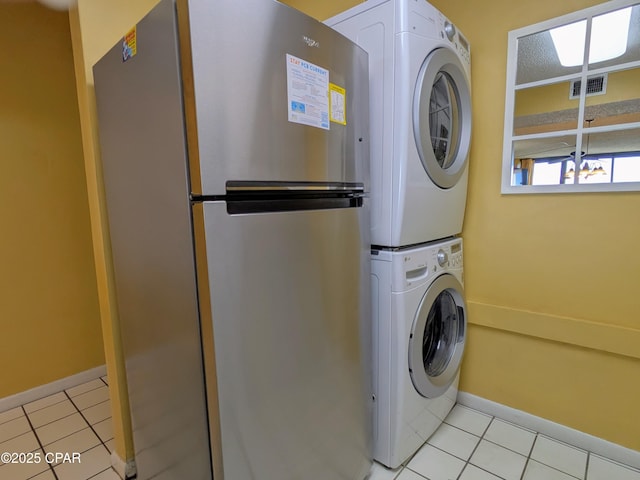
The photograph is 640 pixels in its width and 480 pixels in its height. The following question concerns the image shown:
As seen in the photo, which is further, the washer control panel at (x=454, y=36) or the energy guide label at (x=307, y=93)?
the washer control panel at (x=454, y=36)

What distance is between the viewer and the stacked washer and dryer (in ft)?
3.85

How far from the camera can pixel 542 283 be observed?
5.04ft

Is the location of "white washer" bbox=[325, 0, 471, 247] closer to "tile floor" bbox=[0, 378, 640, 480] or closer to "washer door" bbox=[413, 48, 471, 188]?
"washer door" bbox=[413, 48, 471, 188]

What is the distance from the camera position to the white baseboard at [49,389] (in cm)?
186

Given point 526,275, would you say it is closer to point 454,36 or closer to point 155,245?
point 454,36

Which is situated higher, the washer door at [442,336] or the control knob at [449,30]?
the control knob at [449,30]

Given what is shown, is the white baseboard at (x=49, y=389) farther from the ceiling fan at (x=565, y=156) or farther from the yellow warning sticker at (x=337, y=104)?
the ceiling fan at (x=565, y=156)

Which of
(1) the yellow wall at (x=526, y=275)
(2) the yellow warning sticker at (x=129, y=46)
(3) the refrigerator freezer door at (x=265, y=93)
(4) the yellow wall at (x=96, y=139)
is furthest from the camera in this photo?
(1) the yellow wall at (x=526, y=275)

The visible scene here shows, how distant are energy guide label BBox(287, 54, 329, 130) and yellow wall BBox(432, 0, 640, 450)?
3.53 ft

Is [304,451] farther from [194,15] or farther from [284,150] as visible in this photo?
[194,15]

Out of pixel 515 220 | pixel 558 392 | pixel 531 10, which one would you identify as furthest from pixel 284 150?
pixel 558 392

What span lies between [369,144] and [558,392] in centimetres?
150

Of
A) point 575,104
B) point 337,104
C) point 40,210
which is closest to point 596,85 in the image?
point 575,104

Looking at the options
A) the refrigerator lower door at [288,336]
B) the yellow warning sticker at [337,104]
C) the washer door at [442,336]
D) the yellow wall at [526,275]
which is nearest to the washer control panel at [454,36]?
the yellow wall at [526,275]
